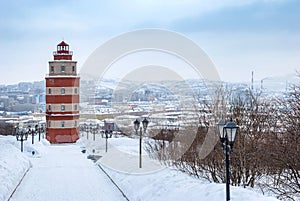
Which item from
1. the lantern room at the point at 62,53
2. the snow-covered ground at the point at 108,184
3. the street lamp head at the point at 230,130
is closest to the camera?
the street lamp head at the point at 230,130

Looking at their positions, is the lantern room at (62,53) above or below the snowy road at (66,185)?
above

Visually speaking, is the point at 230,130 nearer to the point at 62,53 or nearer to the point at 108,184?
the point at 108,184

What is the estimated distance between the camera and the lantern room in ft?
155

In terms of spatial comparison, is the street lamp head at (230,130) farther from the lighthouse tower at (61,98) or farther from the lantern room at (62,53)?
the lantern room at (62,53)

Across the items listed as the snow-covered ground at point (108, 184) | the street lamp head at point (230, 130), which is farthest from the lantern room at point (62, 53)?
the street lamp head at point (230, 130)

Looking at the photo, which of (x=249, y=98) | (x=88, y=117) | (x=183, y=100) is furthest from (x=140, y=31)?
(x=88, y=117)

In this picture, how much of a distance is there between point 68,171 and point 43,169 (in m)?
1.90

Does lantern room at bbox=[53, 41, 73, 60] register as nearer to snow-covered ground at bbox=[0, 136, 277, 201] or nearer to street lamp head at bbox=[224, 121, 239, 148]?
snow-covered ground at bbox=[0, 136, 277, 201]

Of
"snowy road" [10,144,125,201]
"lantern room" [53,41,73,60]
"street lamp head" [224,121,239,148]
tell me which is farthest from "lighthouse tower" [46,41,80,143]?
"street lamp head" [224,121,239,148]

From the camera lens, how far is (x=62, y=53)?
47.2m

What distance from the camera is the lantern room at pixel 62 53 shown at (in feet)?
155

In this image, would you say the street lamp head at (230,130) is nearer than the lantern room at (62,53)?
Yes

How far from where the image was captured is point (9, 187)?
1482cm

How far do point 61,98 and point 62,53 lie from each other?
16.1ft
